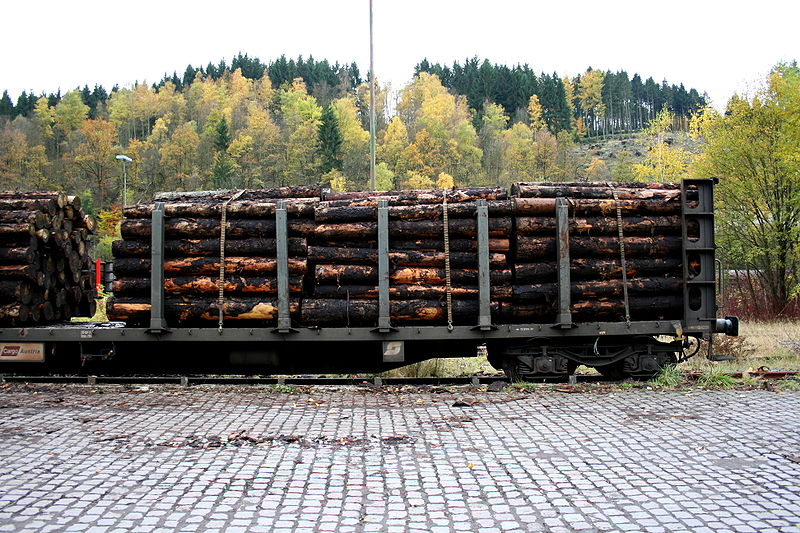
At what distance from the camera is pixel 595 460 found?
5.74 m

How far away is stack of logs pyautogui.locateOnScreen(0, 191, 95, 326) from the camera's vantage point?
383 inches

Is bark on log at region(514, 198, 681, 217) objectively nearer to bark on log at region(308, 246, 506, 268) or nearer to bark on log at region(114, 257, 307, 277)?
bark on log at region(308, 246, 506, 268)

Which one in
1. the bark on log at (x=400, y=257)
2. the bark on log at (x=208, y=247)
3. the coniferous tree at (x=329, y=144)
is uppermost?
the coniferous tree at (x=329, y=144)

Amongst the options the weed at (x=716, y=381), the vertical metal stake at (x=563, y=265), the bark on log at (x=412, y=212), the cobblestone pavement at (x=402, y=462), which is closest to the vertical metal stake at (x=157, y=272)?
the cobblestone pavement at (x=402, y=462)

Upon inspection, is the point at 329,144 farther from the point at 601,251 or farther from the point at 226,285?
the point at 601,251

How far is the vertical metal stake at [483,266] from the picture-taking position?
9.02m

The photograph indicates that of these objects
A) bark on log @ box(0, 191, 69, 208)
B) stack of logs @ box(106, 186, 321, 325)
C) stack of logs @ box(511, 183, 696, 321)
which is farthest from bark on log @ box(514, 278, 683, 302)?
bark on log @ box(0, 191, 69, 208)

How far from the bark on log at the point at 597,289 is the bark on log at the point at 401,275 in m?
0.36

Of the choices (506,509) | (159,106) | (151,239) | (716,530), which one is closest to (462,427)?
(506,509)

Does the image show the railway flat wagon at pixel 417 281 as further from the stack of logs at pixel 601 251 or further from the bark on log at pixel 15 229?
the bark on log at pixel 15 229

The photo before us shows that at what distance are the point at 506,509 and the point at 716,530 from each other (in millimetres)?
1353

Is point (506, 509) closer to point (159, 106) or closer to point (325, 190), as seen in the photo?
point (325, 190)

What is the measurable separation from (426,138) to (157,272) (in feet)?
198

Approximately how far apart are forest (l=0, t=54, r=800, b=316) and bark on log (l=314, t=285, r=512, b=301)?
16.9 m
